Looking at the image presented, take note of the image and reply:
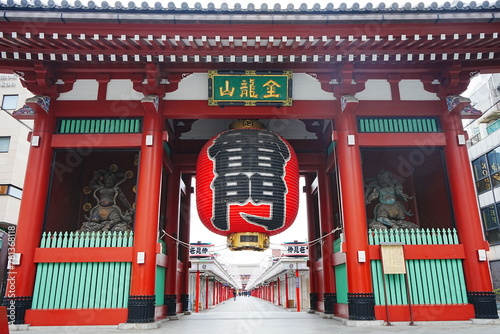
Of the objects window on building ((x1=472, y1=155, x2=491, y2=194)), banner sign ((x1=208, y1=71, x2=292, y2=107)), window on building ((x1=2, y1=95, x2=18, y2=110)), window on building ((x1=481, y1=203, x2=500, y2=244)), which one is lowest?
window on building ((x1=481, y1=203, x2=500, y2=244))

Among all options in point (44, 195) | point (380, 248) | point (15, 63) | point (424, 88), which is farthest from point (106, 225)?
point (424, 88)

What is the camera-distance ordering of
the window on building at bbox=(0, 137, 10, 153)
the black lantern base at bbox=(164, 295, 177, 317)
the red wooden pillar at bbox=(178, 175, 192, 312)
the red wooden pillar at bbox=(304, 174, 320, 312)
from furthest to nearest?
1. the window on building at bbox=(0, 137, 10, 153)
2. the red wooden pillar at bbox=(304, 174, 320, 312)
3. the red wooden pillar at bbox=(178, 175, 192, 312)
4. the black lantern base at bbox=(164, 295, 177, 317)

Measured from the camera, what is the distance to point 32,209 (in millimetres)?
8875

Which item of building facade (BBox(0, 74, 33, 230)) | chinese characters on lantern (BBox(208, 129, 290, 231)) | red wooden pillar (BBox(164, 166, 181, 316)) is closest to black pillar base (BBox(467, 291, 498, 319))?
chinese characters on lantern (BBox(208, 129, 290, 231))

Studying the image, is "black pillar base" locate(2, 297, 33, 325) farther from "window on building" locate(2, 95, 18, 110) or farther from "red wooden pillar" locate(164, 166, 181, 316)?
"window on building" locate(2, 95, 18, 110)

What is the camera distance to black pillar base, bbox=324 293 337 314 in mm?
11938

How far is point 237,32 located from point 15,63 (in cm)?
560

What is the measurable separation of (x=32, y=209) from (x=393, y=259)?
8738 mm

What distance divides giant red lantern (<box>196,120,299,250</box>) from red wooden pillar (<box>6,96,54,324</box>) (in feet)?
12.7

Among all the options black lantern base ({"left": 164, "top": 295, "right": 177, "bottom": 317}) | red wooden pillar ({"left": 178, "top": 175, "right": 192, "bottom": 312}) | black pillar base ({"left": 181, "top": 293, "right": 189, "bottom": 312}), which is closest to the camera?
black lantern base ({"left": 164, "top": 295, "right": 177, "bottom": 317})

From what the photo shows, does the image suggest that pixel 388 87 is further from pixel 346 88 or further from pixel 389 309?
pixel 389 309

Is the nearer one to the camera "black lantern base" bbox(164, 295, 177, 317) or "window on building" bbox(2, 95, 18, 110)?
"black lantern base" bbox(164, 295, 177, 317)

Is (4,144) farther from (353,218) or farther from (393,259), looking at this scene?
(393,259)

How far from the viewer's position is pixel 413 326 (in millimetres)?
8141
